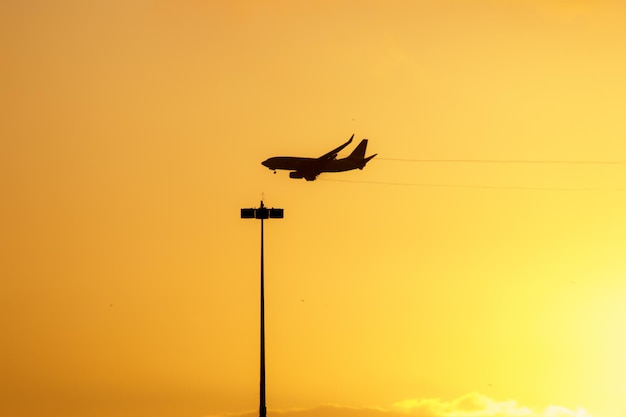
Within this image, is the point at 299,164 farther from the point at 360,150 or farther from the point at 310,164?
the point at 360,150

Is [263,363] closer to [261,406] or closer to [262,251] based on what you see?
[261,406]

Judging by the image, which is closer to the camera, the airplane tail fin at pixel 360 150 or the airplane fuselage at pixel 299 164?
the airplane fuselage at pixel 299 164

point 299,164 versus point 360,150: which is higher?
point 360,150

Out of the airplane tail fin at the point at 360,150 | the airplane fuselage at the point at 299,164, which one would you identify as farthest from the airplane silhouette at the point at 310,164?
the airplane tail fin at the point at 360,150

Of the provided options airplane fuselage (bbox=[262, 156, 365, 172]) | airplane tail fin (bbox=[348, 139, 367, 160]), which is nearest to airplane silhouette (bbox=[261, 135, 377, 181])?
airplane fuselage (bbox=[262, 156, 365, 172])

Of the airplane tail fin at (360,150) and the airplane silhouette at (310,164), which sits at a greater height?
the airplane tail fin at (360,150)

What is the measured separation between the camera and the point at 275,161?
15225 cm

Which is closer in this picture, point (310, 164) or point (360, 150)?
point (310, 164)

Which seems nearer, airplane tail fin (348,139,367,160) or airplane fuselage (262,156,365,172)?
airplane fuselage (262,156,365,172)

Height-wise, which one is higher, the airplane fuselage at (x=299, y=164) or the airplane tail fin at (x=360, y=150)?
the airplane tail fin at (x=360, y=150)

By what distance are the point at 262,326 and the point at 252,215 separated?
1404cm

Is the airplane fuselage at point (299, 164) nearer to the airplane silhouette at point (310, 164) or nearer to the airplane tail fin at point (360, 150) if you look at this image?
the airplane silhouette at point (310, 164)

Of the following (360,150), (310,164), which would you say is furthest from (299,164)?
(360,150)

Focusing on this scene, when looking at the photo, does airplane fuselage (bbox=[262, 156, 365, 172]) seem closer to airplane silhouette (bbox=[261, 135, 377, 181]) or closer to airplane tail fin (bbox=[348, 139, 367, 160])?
airplane silhouette (bbox=[261, 135, 377, 181])
